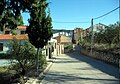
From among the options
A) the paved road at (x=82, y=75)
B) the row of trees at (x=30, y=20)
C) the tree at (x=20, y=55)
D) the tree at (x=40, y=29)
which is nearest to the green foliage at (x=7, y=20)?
the row of trees at (x=30, y=20)

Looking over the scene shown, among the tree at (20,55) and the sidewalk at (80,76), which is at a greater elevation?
the tree at (20,55)

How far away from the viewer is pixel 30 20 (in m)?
22.9

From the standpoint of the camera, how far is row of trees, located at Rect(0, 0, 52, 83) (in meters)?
13.8

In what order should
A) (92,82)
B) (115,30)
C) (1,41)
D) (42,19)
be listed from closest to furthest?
(92,82)
(42,19)
(115,30)
(1,41)

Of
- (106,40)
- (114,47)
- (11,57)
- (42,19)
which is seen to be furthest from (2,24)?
(106,40)

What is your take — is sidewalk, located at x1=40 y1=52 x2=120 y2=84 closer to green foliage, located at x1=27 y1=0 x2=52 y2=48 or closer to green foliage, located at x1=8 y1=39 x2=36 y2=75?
green foliage, located at x1=8 y1=39 x2=36 y2=75

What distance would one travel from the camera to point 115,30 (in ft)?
143

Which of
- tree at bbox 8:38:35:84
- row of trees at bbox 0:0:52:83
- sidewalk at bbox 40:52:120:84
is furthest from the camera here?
tree at bbox 8:38:35:84

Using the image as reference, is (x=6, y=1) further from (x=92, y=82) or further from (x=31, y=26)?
(x=31, y=26)

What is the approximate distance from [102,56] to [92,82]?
24.5m

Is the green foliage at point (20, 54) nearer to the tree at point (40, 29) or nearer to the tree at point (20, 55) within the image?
the tree at point (20, 55)

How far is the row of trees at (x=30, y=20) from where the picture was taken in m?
13.8

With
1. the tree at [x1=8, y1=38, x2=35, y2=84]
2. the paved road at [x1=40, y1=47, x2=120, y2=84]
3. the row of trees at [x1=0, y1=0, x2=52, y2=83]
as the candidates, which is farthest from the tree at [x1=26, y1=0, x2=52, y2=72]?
the paved road at [x1=40, y1=47, x2=120, y2=84]

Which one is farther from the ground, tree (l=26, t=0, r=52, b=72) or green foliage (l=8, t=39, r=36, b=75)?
tree (l=26, t=0, r=52, b=72)
